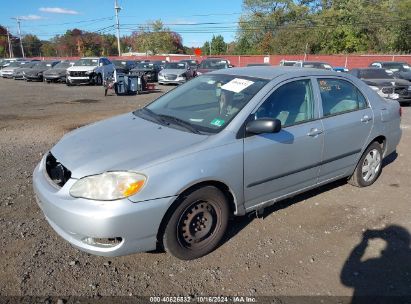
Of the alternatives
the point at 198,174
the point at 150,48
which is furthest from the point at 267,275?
the point at 150,48

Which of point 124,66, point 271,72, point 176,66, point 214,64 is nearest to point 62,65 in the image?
point 124,66

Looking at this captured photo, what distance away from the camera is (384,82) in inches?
506

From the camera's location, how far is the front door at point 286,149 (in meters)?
3.49

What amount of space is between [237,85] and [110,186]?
1782 millimetres

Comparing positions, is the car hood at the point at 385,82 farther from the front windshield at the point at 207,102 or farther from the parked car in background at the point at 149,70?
the parked car in background at the point at 149,70

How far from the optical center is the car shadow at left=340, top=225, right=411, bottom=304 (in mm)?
2922

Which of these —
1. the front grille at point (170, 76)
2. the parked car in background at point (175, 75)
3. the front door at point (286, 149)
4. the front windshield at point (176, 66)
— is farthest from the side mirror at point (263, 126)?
the front windshield at point (176, 66)

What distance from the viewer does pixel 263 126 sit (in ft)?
10.7

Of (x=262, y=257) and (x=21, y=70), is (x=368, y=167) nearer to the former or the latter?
(x=262, y=257)

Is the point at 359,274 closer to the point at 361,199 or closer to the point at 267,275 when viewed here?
the point at 267,275

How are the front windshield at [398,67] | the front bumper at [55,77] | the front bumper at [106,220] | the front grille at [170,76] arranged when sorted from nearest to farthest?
the front bumper at [106,220] → the front windshield at [398,67] → the front grille at [170,76] → the front bumper at [55,77]

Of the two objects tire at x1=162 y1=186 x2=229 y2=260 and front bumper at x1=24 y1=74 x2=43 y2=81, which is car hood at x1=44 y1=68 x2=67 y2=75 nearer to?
front bumper at x1=24 y1=74 x2=43 y2=81

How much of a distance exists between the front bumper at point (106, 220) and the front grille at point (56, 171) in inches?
3.4

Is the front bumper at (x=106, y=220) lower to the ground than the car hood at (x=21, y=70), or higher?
lower
